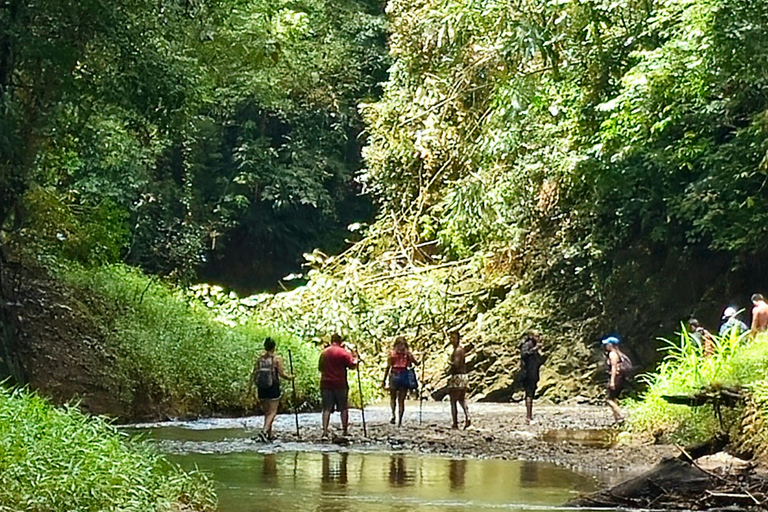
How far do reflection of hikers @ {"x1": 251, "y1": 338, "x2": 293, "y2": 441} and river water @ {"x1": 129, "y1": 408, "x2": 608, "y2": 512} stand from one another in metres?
→ 0.40

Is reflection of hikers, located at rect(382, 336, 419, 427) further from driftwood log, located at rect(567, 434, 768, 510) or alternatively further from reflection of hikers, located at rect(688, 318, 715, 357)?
driftwood log, located at rect(567, 434, 768, 510)

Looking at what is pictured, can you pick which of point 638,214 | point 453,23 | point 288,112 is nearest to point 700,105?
point 638,214

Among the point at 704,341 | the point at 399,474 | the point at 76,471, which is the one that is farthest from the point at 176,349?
the point at 76,471

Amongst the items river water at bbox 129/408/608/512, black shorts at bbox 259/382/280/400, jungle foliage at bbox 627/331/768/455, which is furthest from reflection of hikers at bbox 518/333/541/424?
black shorts at bbox 259/382/280/400

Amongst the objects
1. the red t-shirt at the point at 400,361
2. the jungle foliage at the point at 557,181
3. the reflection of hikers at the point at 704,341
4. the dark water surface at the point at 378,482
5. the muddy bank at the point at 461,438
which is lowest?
the dark water surface at the point at 378,482

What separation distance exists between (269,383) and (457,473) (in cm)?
488

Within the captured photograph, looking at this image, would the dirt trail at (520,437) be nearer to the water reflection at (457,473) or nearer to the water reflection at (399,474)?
the water reflection at (457,473)

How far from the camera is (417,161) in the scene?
34.8 meters

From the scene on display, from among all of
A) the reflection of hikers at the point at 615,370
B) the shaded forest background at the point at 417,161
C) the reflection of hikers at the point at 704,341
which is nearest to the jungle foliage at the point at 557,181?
the shaded forest background at the point at 417,161

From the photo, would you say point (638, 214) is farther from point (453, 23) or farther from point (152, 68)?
point (152, 68)

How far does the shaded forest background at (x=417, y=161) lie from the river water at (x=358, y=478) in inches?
185

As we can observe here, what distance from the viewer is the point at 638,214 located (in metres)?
27.8

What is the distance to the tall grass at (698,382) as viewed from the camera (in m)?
15.5

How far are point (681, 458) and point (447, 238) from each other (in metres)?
20.4
